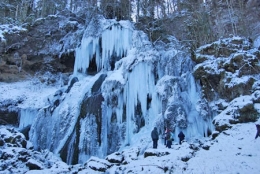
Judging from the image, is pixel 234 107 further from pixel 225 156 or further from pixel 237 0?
pixel 237 0

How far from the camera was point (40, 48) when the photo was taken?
1994cm

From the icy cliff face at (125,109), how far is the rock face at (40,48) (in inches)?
200

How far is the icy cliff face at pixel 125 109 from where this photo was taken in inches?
462

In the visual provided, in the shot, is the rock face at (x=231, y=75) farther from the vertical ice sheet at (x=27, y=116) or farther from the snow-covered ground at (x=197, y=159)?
the vertical ice sheet at (x=27, y=116)

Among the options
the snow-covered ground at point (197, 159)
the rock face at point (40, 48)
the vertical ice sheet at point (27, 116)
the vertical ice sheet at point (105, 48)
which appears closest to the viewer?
the snow-covered ground at point (197, 159)

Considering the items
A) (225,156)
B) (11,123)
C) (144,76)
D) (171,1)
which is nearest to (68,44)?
(11,123)

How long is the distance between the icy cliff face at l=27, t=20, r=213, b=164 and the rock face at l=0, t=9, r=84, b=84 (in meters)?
5.07

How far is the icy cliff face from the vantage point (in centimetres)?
1173

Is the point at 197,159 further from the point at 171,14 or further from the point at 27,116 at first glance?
the point at 171,14

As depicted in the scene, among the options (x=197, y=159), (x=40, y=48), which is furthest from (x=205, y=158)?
(x=40, y=48)

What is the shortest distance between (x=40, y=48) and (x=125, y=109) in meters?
10.7

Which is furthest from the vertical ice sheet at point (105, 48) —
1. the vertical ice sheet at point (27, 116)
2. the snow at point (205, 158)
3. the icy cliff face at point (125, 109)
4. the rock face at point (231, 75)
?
the snow at point (205, 158)

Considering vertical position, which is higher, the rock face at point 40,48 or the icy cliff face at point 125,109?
the rock face at point 40,48

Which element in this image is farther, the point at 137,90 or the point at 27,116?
the point at 27,116
